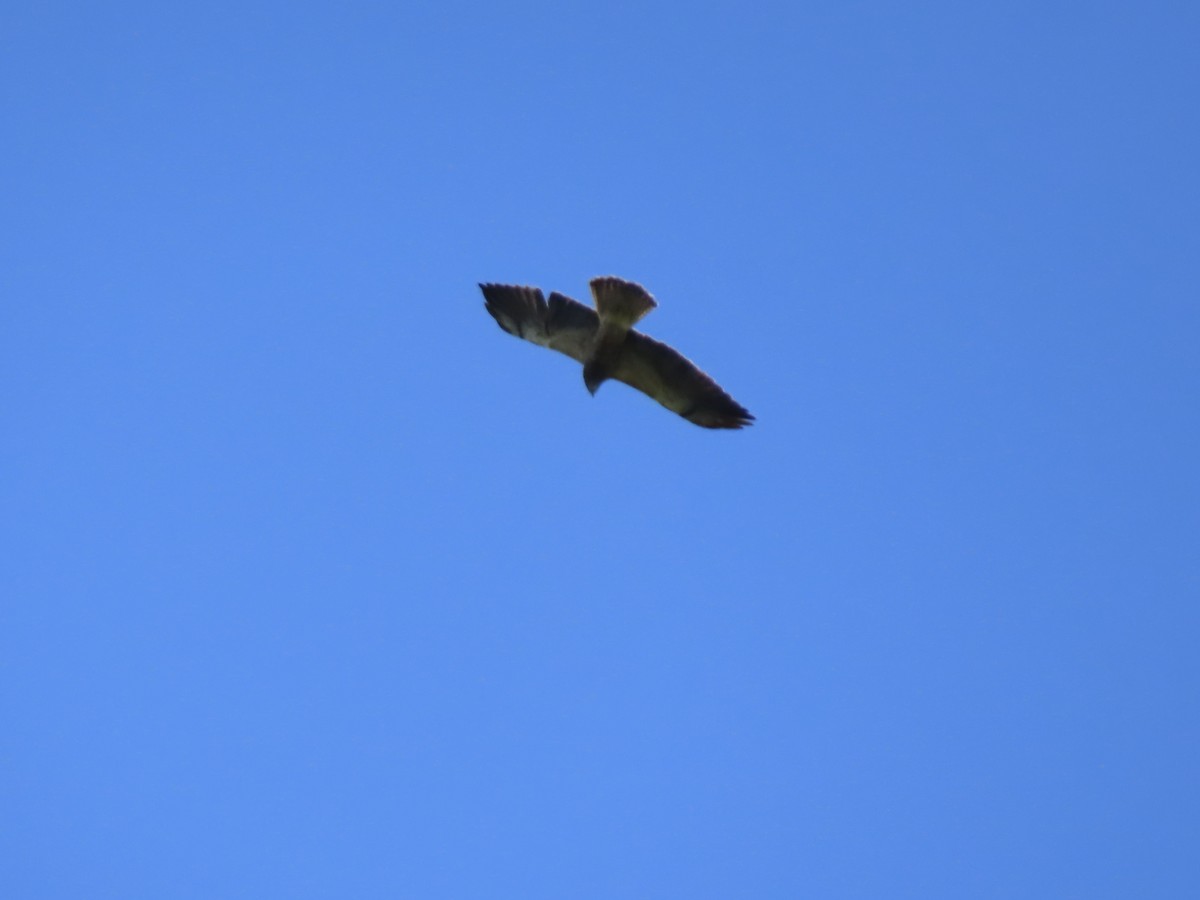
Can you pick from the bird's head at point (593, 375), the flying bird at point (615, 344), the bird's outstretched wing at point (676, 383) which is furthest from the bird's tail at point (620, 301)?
the bird's head at point (593, 375)

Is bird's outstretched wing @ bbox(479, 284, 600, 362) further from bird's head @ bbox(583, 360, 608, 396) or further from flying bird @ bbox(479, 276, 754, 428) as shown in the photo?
bird's head @ bbox(583, 360, 608, 396)

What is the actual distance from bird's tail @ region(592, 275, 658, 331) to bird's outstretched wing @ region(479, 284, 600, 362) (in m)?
0.20

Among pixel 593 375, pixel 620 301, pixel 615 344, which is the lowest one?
pixel 593 375

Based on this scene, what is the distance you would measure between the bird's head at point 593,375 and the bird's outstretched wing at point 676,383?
4.7 inches

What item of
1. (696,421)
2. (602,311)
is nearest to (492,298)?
(602,311)

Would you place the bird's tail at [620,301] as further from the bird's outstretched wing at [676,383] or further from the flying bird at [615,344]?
the bird's outstretched wing at [676,383]

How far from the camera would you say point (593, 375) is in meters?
10.9

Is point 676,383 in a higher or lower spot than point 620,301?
lower

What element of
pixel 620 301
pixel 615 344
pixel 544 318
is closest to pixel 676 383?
pixel 615 344

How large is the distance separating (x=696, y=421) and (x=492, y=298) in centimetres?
212

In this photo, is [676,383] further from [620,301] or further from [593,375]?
[620,301]

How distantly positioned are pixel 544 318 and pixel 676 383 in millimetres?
1296

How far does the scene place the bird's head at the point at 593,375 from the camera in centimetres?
1089

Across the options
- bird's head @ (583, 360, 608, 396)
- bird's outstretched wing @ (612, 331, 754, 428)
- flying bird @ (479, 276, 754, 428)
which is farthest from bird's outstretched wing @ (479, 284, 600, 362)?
bird's outstretched wing @ (612, 331, 754, 428)
